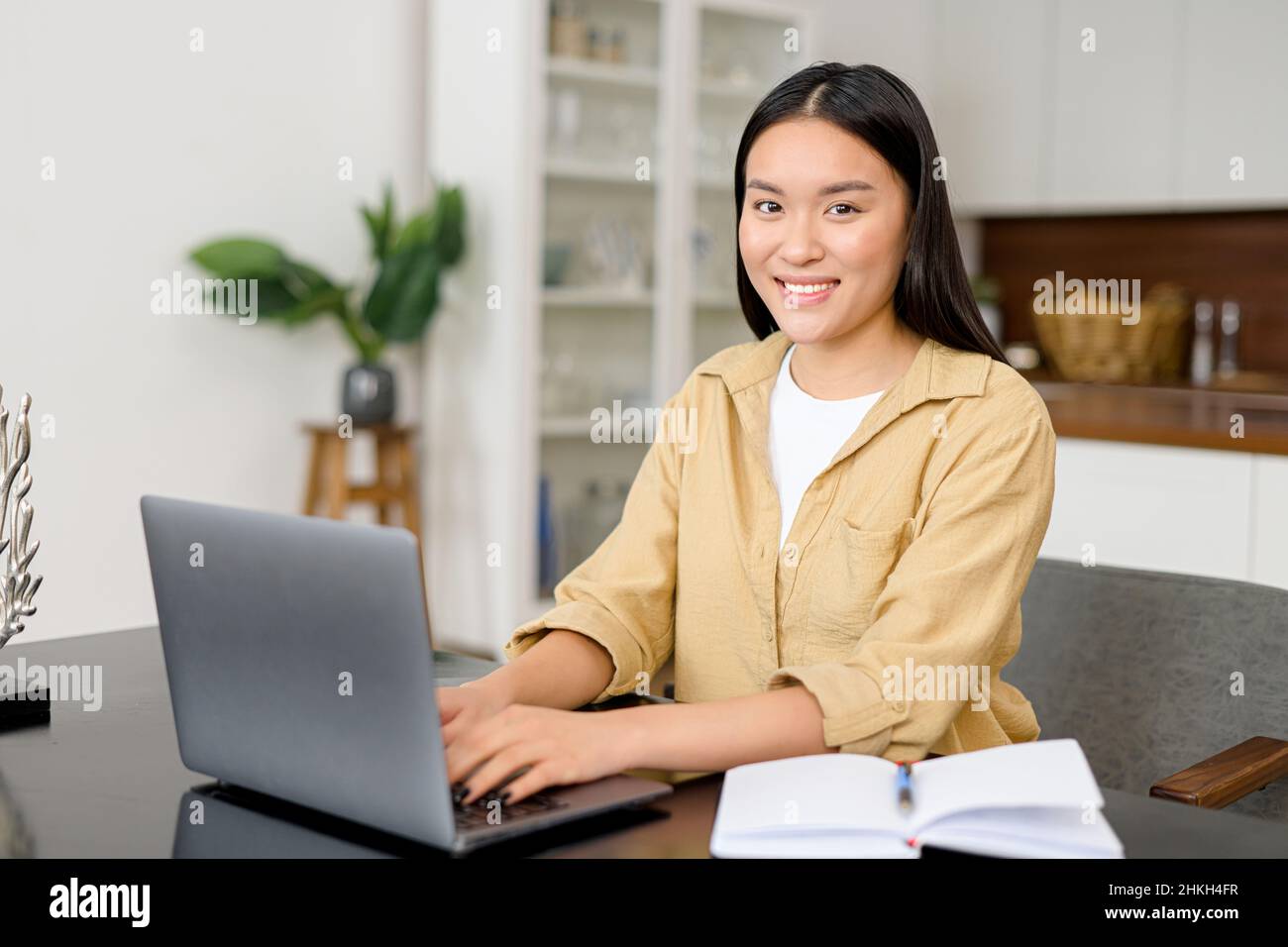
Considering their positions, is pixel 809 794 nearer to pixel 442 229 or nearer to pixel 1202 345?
pixel 442 229

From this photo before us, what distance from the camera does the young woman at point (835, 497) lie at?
4.07 feet

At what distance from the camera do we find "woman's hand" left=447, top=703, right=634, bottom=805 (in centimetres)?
101

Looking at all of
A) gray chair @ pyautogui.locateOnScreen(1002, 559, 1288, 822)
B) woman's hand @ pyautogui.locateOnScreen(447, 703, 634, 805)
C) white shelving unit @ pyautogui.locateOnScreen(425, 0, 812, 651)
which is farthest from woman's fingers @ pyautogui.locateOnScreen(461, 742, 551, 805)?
white shelving unit @ pyautogui.locateOnScreen(425, 0, 812, 651)

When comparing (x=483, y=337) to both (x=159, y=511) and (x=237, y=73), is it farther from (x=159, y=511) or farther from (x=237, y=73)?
(x=159, y=511)

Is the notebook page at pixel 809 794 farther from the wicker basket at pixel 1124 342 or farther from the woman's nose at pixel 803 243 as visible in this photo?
the wicker basket at pixel 1124 342

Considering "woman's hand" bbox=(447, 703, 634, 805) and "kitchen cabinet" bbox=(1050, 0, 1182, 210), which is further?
"kitchen cabinet" bbox=(1050, 0, 1182, 210)

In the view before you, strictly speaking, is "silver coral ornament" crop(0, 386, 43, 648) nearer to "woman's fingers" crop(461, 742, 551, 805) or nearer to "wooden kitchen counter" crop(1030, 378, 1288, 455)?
"woman's fingers" crop(461, 742, 551, 805)

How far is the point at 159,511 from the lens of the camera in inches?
40.6

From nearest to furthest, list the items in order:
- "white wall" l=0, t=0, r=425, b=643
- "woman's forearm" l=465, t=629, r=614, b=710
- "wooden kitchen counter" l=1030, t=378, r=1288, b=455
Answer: "woman's forearm" l=465, t=629, r=614, b=710 < "wooden kitchen counter" l=1030, t=378, r=1288, b=455 < "white wall" l=0, t=0, r=425, b=643

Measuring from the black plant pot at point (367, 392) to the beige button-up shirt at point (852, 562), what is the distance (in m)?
2.37

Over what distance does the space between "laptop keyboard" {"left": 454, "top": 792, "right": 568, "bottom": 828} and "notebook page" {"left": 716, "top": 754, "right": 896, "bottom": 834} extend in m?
0.12

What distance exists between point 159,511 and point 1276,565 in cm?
250

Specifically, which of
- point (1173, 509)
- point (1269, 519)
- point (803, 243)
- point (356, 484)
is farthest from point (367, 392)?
point (803, 243)

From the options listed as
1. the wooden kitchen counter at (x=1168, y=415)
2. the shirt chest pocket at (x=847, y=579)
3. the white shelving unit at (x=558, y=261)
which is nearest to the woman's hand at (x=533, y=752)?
the shirt chest pocket at (x=847, y=579)
